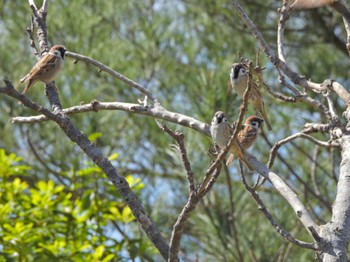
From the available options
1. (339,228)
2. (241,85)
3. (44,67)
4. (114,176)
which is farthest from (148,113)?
(241,85)

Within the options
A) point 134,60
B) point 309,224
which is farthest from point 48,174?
point 309,224

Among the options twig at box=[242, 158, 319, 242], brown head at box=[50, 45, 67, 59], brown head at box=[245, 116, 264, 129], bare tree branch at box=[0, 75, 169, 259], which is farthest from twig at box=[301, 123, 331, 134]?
brown head at box=[50, 45, 67, 59]

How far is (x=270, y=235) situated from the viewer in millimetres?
4648

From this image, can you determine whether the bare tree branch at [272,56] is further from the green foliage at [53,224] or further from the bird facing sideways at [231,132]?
the green foliage at [53,224]

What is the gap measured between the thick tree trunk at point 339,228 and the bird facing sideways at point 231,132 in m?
0.33

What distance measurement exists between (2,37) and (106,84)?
1.14 meters

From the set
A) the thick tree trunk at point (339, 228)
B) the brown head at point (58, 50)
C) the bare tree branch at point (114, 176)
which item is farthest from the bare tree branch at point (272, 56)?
the brown head at point (58, 50)

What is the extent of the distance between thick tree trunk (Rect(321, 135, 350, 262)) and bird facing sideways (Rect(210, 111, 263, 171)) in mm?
326

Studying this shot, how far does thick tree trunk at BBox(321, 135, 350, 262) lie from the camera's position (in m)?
2.06

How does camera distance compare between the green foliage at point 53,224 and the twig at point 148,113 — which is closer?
the twig at point 148,113

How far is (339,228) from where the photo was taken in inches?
83.0

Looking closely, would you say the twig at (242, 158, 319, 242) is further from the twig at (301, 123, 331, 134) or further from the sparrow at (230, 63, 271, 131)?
the sparrow at (230, 63, 271, 131)

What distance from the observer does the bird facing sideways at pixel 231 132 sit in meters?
2.61

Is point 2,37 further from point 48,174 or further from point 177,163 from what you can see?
point 177,163
